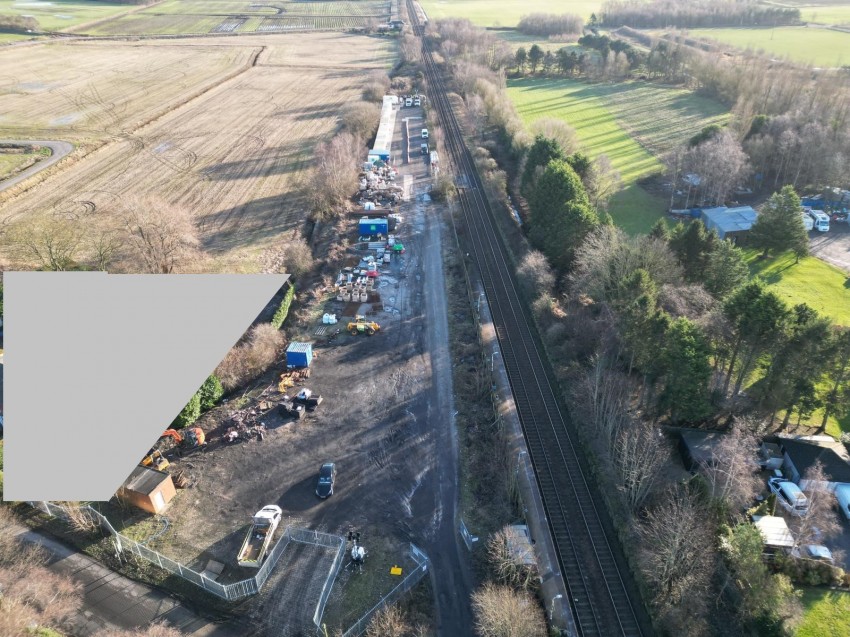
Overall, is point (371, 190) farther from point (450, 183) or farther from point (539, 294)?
point (539, 294)

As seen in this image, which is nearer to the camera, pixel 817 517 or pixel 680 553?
pixel 680 553

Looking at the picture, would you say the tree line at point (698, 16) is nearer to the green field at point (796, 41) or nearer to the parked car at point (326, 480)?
the green field at point (796, 41)

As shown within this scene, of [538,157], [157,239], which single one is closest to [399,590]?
[157,239]

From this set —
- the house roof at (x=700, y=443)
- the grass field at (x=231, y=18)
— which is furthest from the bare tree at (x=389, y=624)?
the grass field at (x=231, y=18)

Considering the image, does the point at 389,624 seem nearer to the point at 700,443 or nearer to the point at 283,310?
the point at 700,443

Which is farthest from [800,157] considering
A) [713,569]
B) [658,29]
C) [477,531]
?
[658,29]

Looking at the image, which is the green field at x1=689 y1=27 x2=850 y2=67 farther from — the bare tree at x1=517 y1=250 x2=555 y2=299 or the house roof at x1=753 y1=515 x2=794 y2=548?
the house roof at x1=753 y1=515 x2=794 y2=548
